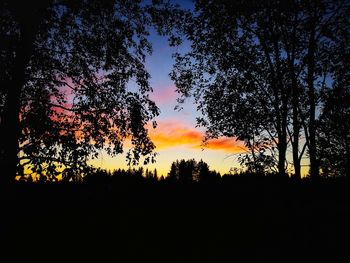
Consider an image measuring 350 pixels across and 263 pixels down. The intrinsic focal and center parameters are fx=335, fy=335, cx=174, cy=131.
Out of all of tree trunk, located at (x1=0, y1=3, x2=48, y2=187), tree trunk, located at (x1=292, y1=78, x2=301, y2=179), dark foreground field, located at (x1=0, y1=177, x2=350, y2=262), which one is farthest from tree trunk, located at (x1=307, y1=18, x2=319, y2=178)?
tree trunk, located at (x1=0, y1=3, x2=48, y2=187)

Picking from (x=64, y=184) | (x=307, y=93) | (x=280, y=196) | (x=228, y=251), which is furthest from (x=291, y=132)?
(x=64, y=184)

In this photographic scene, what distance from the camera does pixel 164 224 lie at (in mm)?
12992

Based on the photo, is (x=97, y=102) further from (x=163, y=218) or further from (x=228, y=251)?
(x=228, y=251)

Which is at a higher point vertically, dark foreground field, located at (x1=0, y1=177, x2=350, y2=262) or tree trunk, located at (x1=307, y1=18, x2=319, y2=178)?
tree trunk, located at (x1=307, y1=18, x2=319, y2=178)

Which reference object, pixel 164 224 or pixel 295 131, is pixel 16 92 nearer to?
pixel 164 224

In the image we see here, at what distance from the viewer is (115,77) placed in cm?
1823

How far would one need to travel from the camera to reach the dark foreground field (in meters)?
11.2

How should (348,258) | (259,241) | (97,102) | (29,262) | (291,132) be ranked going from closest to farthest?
(29,262) < (348,258) < (259,241) < (97,102) < (291,132)

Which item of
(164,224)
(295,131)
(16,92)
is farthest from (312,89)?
(16,92)

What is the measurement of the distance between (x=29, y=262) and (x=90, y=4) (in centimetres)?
1234

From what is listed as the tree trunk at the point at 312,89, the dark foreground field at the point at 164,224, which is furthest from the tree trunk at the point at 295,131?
the dark foreground field at the point at 164,224

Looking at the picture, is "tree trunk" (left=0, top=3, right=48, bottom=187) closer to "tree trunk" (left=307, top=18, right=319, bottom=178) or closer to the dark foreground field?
the dark foreground field

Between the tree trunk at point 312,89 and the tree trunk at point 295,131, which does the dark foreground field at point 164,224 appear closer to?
the tree trunk at point 312,89

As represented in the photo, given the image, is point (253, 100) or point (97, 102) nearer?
point (97, 102)
